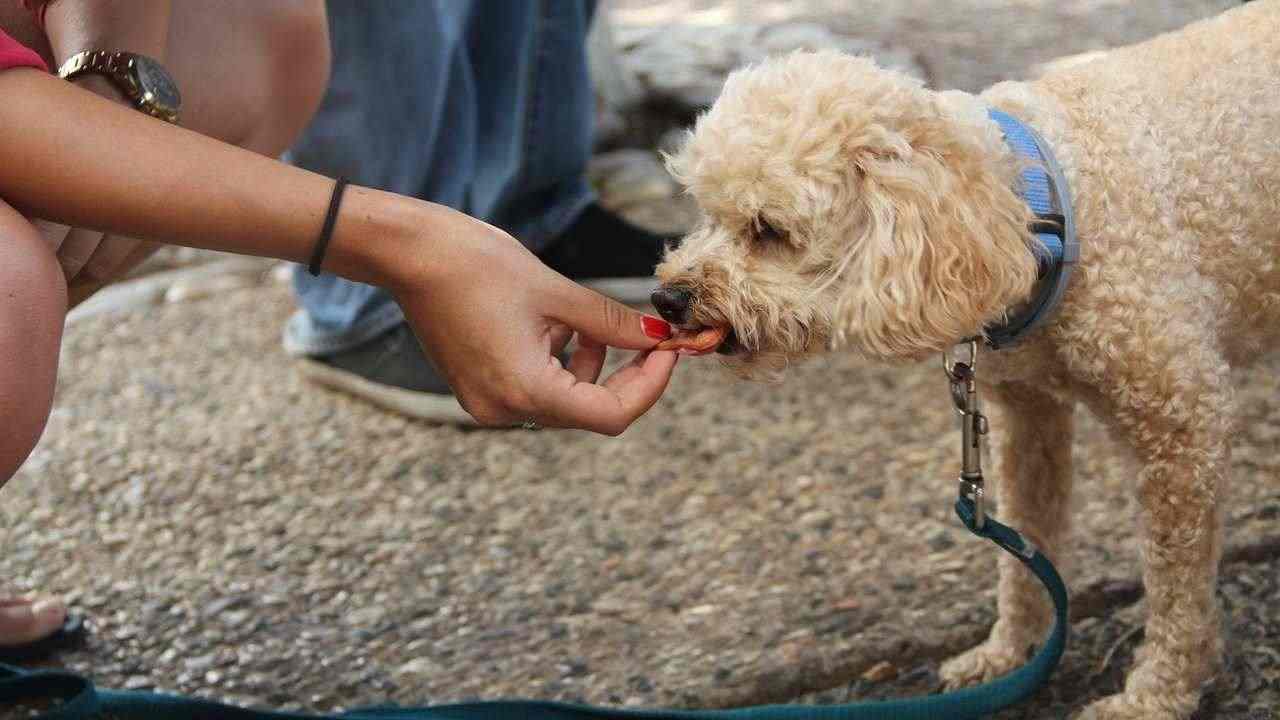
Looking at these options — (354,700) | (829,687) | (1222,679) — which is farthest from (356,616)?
(1222,679)

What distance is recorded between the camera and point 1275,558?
2.25 m

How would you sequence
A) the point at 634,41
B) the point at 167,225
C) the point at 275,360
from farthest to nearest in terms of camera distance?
the point at 634,41
the point at 275,360
the point at 167,225

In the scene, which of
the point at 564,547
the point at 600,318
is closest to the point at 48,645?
the point at 564,547

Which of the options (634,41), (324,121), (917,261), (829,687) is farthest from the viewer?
(634,41)

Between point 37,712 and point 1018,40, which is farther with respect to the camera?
point 1018,40

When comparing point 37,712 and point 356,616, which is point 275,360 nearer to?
point 356,616

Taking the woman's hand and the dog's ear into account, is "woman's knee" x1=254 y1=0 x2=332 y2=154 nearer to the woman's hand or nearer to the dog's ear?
the woman's hand

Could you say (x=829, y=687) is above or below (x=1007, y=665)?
below

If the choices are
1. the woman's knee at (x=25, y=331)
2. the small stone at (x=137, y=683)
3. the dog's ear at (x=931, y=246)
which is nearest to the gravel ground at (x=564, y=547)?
the small stone at (x=137, y=683)

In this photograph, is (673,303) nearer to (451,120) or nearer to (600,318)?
(600,318)

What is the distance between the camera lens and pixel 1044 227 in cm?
175

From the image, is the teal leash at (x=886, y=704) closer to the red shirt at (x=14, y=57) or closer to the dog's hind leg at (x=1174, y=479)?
the dog's hind leg at (x=1174, y=479)

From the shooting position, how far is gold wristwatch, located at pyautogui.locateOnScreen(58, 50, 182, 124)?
175 cm

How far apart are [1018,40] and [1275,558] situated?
399 centimetres
